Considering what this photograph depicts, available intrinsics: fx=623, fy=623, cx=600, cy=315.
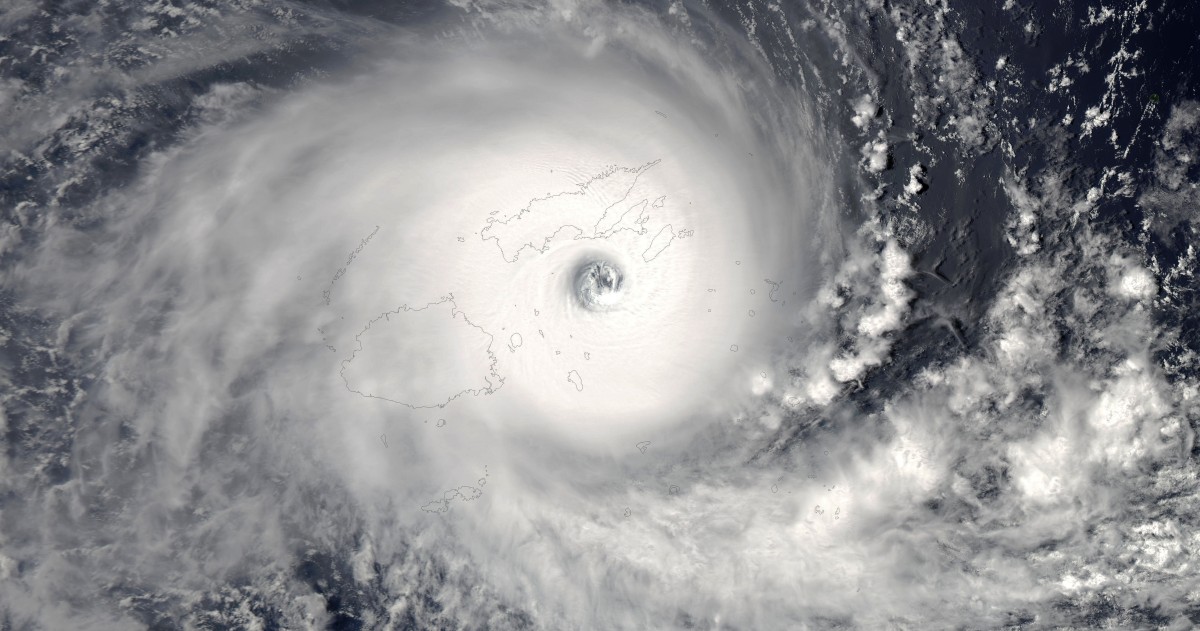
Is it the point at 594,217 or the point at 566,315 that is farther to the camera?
A: the point at 566,315

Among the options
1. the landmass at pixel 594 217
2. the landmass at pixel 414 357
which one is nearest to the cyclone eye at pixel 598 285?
the landmass at pixel 594 217

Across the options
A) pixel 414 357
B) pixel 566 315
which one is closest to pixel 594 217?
pixel 566 315

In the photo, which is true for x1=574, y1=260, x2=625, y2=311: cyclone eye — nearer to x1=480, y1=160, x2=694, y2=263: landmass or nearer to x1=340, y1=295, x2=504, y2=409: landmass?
x1=480, y1=160, x2=694, y2=263: landmass

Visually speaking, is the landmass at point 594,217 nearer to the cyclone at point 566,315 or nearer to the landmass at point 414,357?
the cyclone at point 566,315

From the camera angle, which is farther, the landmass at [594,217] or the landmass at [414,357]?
the landmass at [414,357]

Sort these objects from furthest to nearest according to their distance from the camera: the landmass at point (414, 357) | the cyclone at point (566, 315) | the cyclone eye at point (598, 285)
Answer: the landmass at point (414, 357), the cyclone eye at point (598, 285), the cyclone at point (566, 315)

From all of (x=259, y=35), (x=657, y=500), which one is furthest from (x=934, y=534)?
(x=259, y=35)

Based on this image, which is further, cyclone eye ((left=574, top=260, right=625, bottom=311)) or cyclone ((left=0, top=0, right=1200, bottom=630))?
cyclone eye ((left=574, top=260, right=625, bottom=311))

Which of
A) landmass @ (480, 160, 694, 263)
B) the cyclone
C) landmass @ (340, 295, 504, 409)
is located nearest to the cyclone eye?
the cyclone

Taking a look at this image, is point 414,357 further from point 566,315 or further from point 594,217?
point 594,217
